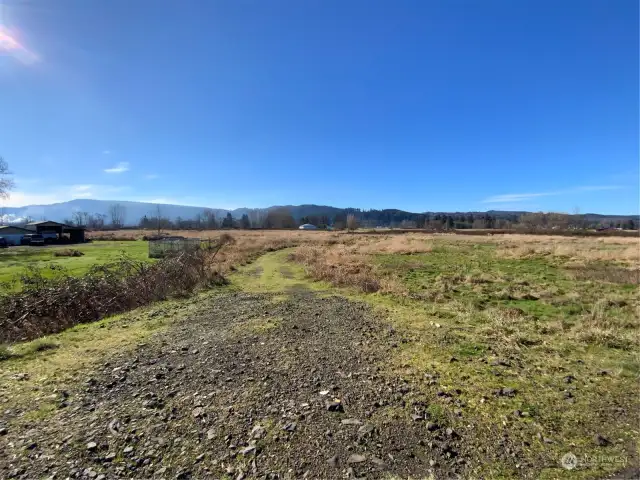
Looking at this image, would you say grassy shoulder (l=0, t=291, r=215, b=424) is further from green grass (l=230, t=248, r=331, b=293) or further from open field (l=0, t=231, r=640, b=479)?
green grass (l=230, t=248, r=331, b=293)

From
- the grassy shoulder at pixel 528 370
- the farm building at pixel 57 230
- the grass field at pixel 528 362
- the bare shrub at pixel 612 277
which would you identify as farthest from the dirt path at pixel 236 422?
the farm building at pixel 57 230

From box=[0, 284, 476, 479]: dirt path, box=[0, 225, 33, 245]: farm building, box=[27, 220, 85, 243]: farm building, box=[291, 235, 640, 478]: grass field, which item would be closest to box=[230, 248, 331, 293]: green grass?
box=[291, 235, 640, 478]: grass field

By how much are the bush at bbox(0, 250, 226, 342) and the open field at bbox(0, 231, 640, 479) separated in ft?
5.02

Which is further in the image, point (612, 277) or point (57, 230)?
point (57, 230)

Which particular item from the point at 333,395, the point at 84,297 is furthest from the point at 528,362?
the point at 84,297

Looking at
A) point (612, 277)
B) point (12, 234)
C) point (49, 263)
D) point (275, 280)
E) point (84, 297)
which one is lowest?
point (275, 280)

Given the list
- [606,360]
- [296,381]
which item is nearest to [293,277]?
[296,381]

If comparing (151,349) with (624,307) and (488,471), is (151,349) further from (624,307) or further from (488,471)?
(624,307)

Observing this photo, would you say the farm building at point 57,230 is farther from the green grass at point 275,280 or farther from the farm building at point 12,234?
the green grass at point 275,280

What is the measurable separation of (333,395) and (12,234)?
247 feet

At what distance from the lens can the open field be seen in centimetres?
346

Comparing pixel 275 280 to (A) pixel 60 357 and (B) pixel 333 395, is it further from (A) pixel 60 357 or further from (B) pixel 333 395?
(B) pixel 333 395

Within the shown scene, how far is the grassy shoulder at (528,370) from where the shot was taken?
11.8ft

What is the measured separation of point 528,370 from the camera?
219 inches
